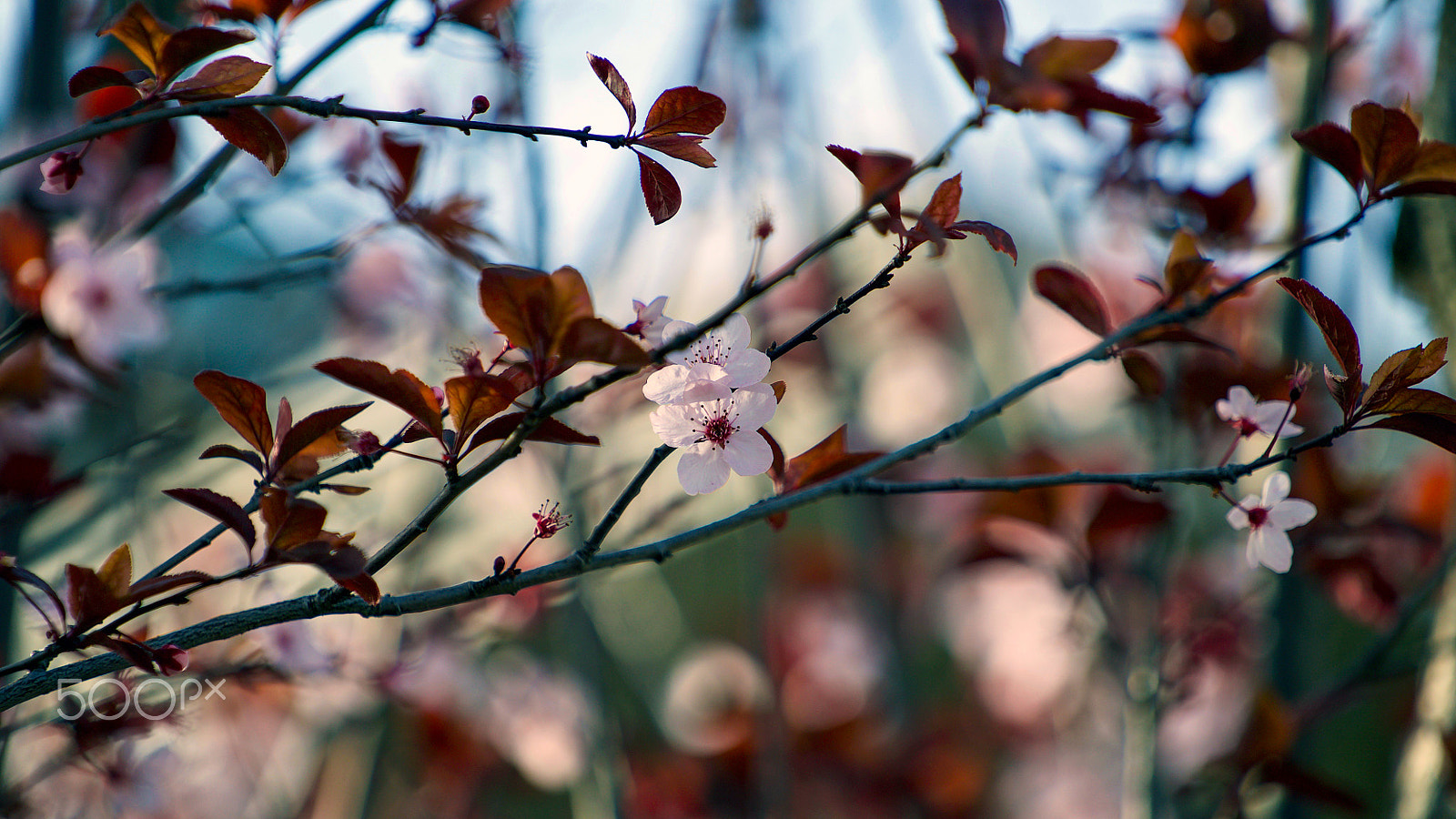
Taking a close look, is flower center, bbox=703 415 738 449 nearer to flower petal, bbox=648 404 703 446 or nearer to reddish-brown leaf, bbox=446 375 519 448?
flower petal, bbox=648 404 703 446

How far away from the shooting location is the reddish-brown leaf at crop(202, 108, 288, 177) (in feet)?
2.21

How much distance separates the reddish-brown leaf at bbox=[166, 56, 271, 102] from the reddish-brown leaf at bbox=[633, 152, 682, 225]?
12.2 inches

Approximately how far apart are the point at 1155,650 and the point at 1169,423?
0.42m

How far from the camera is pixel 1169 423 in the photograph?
1.55m

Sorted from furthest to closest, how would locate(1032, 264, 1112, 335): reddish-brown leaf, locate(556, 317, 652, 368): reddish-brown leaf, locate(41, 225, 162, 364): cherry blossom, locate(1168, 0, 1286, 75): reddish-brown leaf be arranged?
1. locate(1168, 0, 1286, 75): reddish-brown leaf
2. locate(41, 225, 162, 364): cherry blossom
3. locate(1032, 264, 1112, 335): reddish-brown leaf
4. locate(556, 317, 652, 368): reddish-brown leaf

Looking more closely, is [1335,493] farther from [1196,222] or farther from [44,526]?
[44,526]

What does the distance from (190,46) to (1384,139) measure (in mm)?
978

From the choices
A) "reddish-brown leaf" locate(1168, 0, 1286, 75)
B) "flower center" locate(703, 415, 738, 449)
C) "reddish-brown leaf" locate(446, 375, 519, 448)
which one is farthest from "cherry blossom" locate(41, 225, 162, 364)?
"reddish-brown leaf" locate(1168, 0, 1286, 75)

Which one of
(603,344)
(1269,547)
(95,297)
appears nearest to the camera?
(603,344)

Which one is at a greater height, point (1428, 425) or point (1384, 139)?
point (1384, 139)

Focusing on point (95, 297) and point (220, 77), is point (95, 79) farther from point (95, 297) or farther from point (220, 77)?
point (95, 297)

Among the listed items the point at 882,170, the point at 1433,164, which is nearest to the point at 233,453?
the point at 882,170

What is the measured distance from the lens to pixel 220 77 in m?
0.69

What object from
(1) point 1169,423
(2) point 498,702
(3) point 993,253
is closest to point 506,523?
(2) point 498,702
